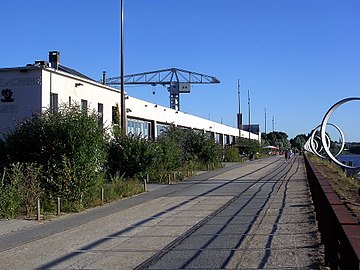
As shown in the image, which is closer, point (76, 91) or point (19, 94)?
point (19, 94)

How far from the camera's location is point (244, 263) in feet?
30.6

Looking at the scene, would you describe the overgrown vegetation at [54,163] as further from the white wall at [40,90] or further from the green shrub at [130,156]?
the white wall at [40,90]

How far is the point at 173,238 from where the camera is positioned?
12.4m

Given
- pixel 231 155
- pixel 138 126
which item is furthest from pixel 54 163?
pixel 231 155

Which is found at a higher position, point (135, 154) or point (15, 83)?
point (15, 83)

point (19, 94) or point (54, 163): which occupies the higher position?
point (19, 94)

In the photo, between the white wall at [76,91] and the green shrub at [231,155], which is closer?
the white wall at [76,91]

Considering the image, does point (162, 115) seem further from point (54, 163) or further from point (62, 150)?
point (54, 163)

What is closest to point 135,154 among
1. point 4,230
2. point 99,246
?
point 4,230

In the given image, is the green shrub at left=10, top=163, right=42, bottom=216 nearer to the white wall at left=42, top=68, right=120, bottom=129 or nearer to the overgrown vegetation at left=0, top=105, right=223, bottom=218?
the overgrown vegetation at left=0, top=105, right=223, bottom=218

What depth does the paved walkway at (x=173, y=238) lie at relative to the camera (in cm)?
967

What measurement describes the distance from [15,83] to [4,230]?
18.7m

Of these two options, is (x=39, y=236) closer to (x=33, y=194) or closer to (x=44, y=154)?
(x=33, y=194)

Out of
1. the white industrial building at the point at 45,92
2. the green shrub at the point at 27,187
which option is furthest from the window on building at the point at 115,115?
the green shrub at the point at 27,187
